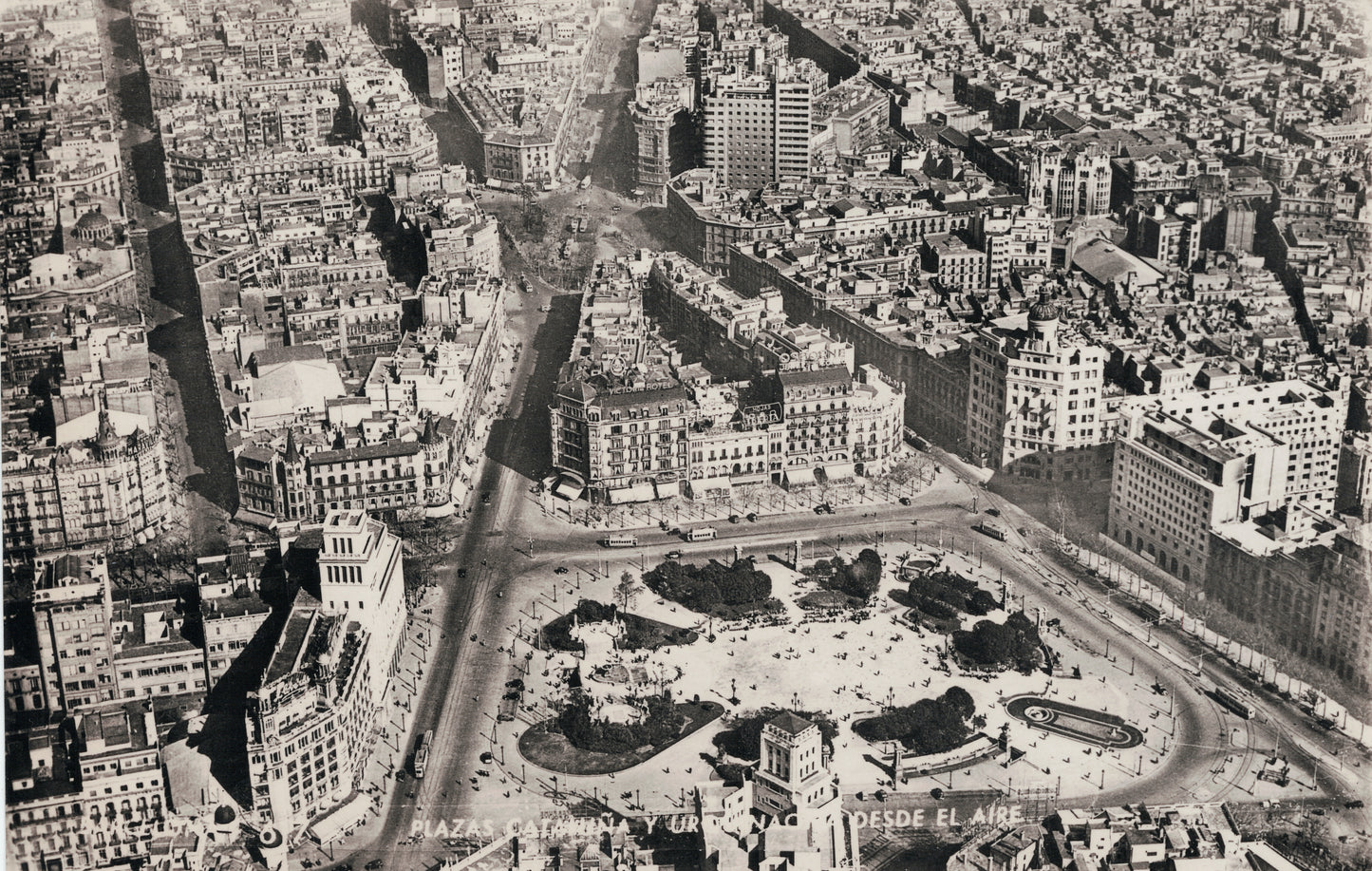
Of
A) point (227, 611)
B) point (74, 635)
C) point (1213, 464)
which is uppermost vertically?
point (1213, 464)

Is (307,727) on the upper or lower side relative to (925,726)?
upper

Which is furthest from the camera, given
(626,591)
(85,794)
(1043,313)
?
(1043,313)

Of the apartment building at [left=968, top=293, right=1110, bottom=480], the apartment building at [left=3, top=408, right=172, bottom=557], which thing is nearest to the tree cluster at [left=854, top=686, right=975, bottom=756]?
the apartment building at [left=968, top=293, right=1110, bottom=480]

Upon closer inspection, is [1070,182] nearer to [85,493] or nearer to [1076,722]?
[1076,722]

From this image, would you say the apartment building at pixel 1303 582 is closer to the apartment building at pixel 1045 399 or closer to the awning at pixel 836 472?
the apartment building at pixel 1045 399

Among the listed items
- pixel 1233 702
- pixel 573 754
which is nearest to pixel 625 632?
pixel 573 754

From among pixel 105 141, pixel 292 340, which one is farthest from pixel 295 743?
pixel 105 141
